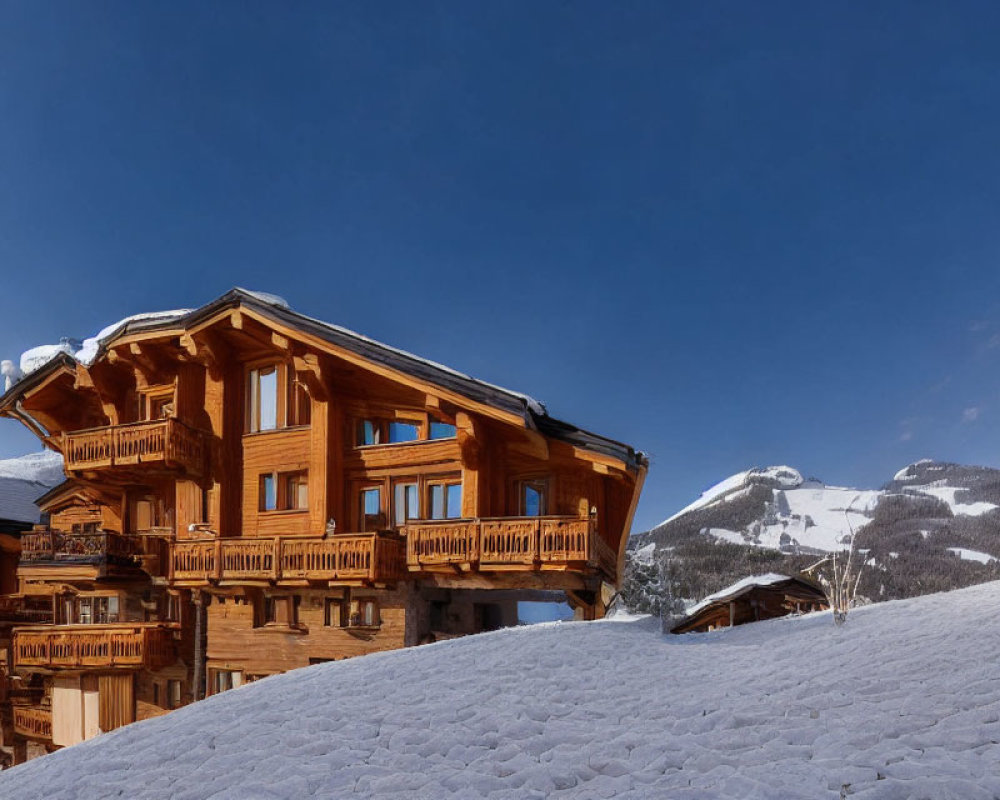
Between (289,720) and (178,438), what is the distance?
45.3 feet

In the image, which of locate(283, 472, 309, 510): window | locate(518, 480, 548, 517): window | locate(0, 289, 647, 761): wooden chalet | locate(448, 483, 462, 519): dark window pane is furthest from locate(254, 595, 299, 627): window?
locate(518, 480, 548, 517): window

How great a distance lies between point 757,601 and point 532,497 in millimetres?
11779

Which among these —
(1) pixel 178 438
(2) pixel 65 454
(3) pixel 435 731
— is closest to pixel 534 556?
(3) pixel 435 731

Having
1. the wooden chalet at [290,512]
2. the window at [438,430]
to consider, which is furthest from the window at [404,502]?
the window at [438,430]

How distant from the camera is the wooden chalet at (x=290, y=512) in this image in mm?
17266

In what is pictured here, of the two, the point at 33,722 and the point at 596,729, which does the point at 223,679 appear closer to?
the point at 33,722

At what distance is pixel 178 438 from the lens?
19828 mm

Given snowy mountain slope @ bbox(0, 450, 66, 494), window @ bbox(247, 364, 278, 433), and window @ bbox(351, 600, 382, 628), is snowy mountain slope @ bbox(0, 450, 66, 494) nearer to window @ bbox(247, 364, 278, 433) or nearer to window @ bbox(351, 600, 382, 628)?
window @ bbox(247, 364, 278, 433)

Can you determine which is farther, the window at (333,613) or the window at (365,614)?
the window at (333,613)

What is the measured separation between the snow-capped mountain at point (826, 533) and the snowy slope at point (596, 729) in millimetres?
35643

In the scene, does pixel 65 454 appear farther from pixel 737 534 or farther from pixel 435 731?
pixel 737 534

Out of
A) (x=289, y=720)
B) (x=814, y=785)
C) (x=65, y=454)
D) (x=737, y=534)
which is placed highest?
(x=65, y=454)

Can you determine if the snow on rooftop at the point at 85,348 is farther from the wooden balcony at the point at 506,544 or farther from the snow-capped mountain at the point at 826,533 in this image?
the snow-capped mountain at the point at 826,533

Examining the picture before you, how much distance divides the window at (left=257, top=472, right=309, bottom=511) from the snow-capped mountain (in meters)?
29.1
